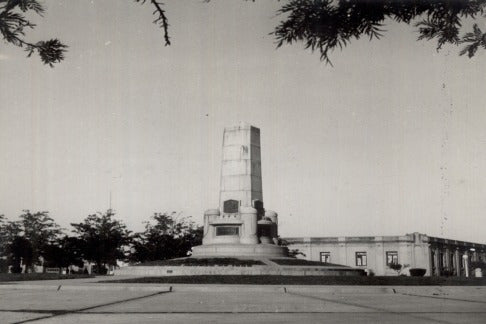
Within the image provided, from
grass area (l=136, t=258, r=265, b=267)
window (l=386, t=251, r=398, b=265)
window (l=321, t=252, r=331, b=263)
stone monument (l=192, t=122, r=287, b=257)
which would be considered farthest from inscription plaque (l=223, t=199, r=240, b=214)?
window (l=386, t=251, r=398, b=265)

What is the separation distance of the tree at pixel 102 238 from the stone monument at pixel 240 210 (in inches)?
461

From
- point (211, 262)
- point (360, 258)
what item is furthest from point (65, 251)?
point (360, 258)

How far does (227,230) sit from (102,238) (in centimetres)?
1358

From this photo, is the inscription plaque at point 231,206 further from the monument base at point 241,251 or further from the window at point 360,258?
the window at point 360,258

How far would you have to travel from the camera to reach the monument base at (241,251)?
115ft

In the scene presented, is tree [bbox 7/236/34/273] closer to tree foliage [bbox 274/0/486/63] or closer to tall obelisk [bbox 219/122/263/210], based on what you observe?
tall obelisk [bbox 219/122/263/210]

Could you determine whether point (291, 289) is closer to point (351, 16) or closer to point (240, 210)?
point (351, 16)

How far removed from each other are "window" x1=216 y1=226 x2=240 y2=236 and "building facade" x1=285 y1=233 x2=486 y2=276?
36319 mm

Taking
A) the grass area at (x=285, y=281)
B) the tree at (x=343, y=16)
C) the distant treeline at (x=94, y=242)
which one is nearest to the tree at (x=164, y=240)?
the distant treeline at (x=94, y=242)

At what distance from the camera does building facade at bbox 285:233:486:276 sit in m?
72.8

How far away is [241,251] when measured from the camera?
35094 mm

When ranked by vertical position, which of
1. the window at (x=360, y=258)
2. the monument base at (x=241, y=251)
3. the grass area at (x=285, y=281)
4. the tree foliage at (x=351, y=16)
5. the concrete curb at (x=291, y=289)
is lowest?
the window at (x=360, y=258)

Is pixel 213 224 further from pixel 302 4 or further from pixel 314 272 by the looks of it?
pixel 302 4

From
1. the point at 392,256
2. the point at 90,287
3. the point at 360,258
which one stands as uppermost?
the point at 90,287
